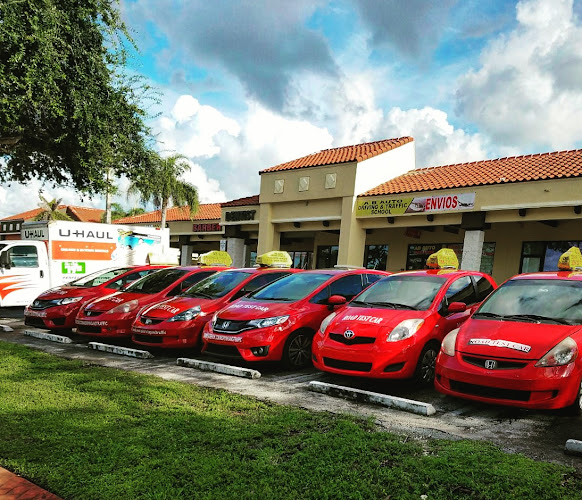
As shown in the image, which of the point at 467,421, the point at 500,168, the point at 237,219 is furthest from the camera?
the point at 237,219

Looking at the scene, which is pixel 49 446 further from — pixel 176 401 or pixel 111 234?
pixel 111 234

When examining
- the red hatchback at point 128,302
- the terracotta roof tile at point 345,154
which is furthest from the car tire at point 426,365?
the terracotta roof tile at point 345,154

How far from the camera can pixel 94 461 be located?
3732 millimetres

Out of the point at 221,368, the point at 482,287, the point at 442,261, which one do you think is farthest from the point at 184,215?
the point at 482,287

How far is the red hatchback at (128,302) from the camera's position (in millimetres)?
9508

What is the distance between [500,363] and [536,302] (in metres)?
1.27

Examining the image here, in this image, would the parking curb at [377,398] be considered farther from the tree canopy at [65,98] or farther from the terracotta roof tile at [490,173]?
the terracotta roof tile at [490,173]

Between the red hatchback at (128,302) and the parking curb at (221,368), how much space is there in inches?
87.2

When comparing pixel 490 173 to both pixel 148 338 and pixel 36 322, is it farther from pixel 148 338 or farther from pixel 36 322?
pixel 36 322

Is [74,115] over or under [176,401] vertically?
over

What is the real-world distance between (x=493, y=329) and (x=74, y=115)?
10.0 meters

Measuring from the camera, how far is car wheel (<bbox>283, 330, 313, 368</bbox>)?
7.43m

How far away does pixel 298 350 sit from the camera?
761cm

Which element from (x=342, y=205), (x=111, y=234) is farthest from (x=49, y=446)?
(x=342, y=205)
